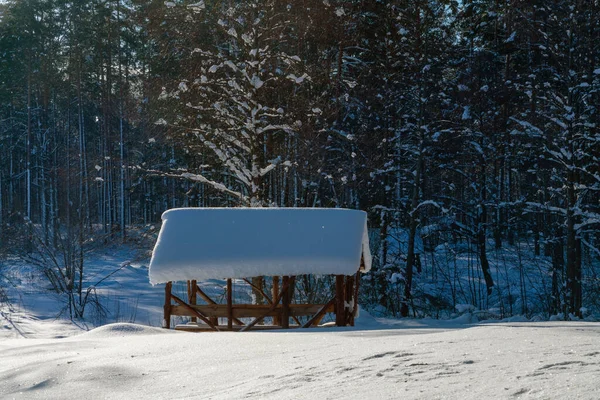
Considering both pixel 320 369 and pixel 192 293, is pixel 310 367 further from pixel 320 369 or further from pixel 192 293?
pixel 192 293

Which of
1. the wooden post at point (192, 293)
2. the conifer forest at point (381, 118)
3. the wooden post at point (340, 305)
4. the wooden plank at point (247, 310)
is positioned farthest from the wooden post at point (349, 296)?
the conifer forest at point (381, 118)

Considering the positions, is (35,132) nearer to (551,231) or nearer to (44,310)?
(44,310)

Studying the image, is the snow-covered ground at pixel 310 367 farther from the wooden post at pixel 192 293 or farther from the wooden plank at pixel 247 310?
the wooden post at pixel 192 293

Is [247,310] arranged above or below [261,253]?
below

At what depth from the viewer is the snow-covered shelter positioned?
13406 millimetres

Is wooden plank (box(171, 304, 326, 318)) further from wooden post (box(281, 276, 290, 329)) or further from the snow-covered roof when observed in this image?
the snow-covered roof

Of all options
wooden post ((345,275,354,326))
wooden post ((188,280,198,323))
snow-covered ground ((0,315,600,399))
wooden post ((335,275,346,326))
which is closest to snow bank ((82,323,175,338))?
snow-covered ground ((0,315,600,399))

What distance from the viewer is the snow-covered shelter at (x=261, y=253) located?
44.0 ft

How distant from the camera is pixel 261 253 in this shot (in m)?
→ 13.5

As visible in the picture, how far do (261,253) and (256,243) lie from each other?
30 centimetres

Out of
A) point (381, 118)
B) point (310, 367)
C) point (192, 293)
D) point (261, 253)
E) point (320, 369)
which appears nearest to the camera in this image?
point (320, 369)

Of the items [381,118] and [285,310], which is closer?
[285,310]

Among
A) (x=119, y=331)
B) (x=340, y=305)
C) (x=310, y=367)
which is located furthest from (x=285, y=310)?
(x=310, y=367)

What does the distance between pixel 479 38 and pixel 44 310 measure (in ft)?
70.3
